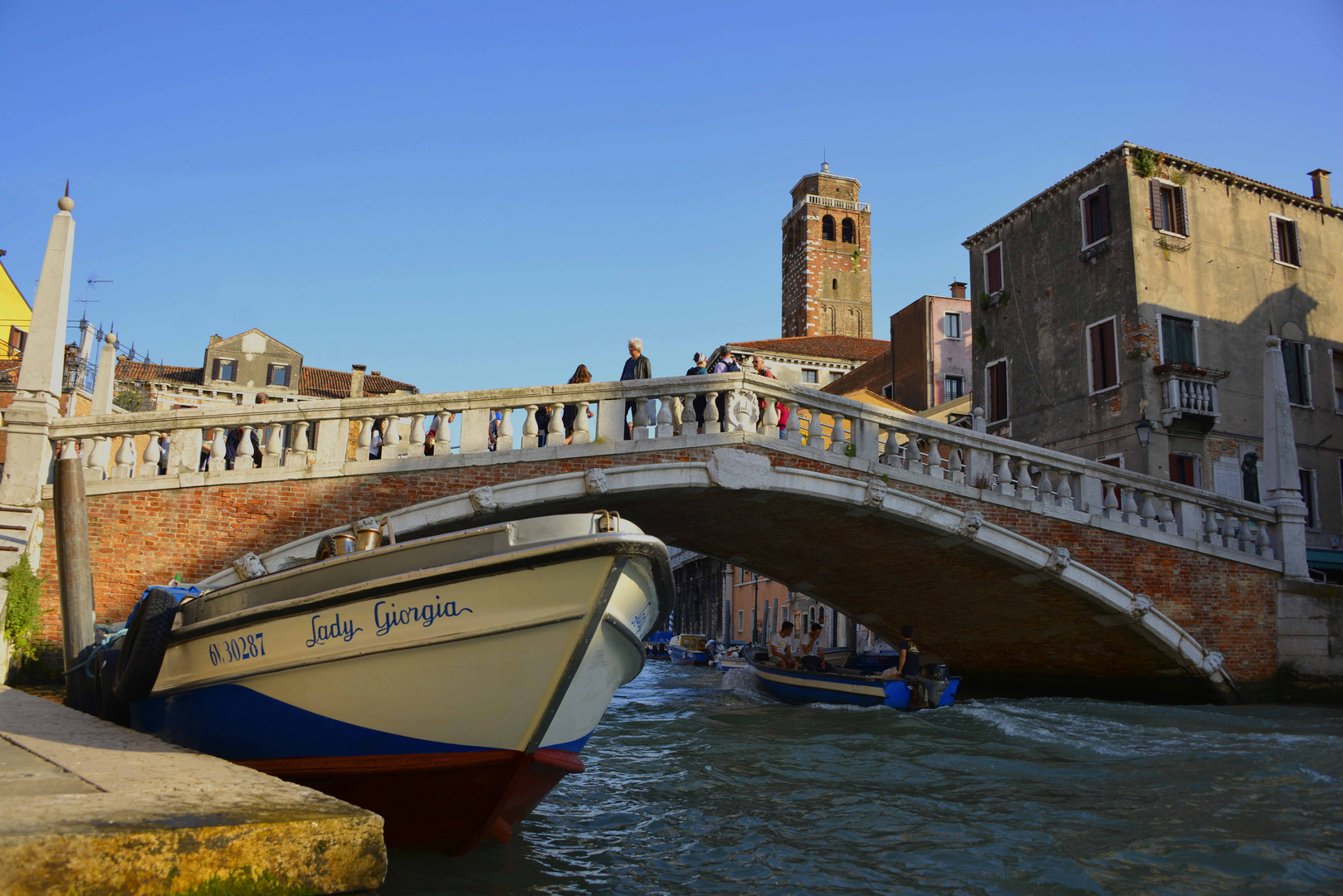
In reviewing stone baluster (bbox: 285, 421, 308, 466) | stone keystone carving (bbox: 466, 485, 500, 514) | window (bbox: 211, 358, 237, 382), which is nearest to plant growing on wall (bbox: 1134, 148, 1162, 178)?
stone keystone carving (bbox: 466, 485, 500, 514)

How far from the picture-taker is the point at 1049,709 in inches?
389

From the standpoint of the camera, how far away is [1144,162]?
1473 cm

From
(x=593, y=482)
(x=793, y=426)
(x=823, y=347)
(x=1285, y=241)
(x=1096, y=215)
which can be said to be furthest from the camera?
(x=823, y=347)

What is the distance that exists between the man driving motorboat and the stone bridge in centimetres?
95

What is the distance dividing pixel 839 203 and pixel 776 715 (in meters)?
37.7

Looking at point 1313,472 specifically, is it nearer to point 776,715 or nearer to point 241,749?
point 776,715

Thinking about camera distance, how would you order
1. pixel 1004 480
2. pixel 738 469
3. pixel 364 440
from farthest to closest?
pixel 1004 480, pixel 738 469, pixel 364 440

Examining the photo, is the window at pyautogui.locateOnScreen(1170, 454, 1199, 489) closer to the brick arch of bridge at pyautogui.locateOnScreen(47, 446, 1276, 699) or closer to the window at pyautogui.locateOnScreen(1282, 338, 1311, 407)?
the window at pyautogui.locateOnScreen(1282, 338, 1311, 407)

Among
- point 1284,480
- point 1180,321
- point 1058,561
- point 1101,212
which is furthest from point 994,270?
point 1058,561

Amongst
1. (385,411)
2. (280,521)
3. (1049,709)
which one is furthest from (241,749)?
(1049,709)

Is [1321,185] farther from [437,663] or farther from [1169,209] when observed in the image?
[437,663]

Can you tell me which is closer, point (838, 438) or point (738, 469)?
point (738, 469)

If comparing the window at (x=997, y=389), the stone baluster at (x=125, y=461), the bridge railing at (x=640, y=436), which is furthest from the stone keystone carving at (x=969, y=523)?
the window at (x=997, y=389)

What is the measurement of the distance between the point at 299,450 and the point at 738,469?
337 centimetres
